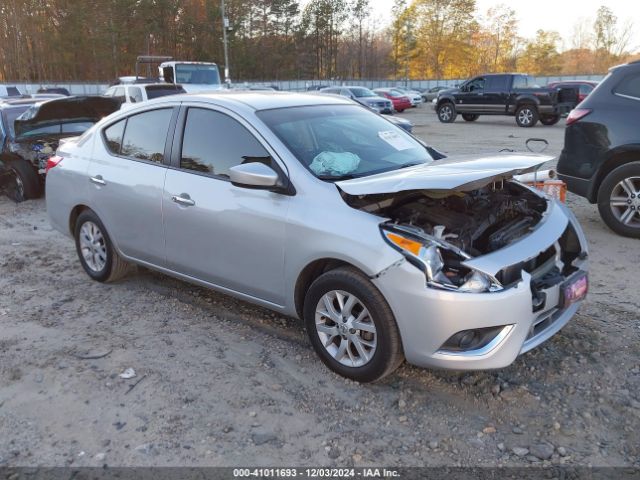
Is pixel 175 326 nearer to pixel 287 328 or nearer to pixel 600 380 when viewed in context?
pixel 287 328

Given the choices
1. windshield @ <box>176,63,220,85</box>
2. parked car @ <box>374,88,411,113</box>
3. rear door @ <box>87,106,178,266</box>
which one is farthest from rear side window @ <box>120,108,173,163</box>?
parked car @ <box>374,88,411,113</box>

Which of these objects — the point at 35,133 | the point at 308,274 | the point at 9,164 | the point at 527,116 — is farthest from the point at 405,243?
the point at 527,116

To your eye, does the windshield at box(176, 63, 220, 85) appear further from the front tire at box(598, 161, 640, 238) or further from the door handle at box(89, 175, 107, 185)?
the front tire at box(598, 161, 640, 238)

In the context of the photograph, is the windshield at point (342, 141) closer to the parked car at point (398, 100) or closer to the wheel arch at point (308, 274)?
the wheel arch at point (308, 274)

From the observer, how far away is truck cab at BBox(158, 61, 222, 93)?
69.6 feet

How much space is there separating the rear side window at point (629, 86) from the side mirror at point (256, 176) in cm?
461

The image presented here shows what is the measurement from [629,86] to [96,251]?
5.80 metres

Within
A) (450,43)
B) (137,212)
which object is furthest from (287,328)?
(450,43)

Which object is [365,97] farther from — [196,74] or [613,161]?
[613,161]

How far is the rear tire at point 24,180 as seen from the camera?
9.01 meters

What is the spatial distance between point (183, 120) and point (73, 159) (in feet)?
5.15

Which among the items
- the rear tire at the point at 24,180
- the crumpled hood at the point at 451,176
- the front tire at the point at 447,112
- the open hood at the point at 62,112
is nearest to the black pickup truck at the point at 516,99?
the front tire at the point at 447,112

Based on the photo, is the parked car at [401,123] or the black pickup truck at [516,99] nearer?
the parked car at [401,123]

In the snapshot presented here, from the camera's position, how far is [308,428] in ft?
9.64
